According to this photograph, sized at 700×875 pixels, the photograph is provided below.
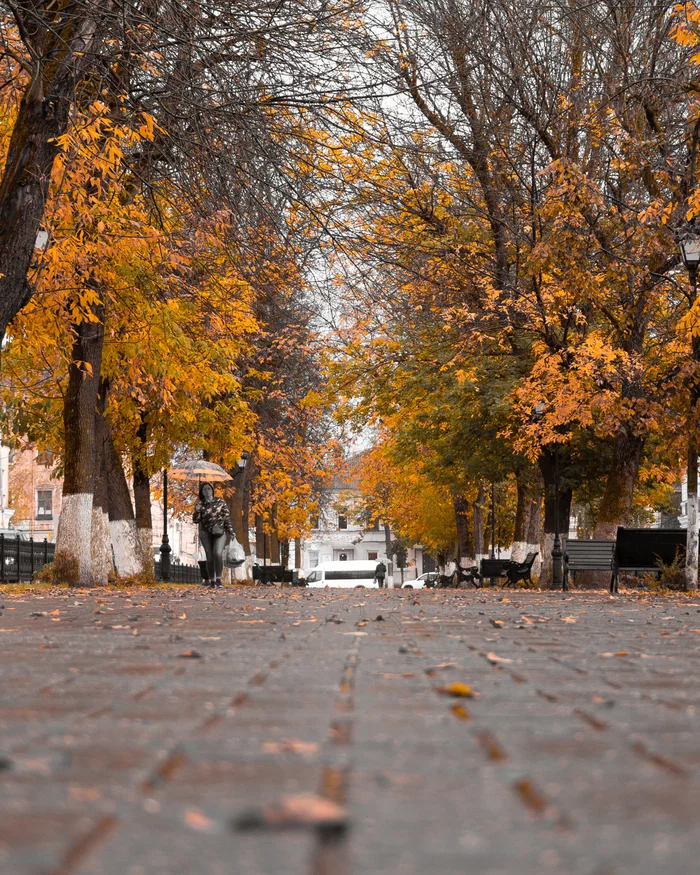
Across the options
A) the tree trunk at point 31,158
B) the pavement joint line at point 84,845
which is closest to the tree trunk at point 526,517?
the tree trunk at point 31,158

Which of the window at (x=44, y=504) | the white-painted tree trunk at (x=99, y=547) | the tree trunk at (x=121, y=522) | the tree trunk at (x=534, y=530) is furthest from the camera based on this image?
the window at (x=44, y=504)

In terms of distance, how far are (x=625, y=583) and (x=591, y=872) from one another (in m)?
24.3

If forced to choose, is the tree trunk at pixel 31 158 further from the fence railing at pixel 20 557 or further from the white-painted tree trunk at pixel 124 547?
the white-painted tree trunk at pixel 124 547

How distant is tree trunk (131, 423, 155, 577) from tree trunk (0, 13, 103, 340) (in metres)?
14.2

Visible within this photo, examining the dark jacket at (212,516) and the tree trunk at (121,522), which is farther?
the tree trunk at (121,522)

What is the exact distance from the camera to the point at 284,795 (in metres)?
2.85

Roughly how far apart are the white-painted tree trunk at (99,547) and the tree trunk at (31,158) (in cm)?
850

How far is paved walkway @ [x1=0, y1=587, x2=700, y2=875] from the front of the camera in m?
2.31

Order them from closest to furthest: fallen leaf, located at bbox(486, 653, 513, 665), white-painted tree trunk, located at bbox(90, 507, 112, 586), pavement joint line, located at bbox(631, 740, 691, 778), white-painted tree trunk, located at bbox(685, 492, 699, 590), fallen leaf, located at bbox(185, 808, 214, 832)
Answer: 1. fallen leaf, located at bbox(185, 808, 214, 832)
2. pavement joint line, located at bbox(631, 740, 691, 778)
3. fallen leaf, located at bbox(486, 653, 513, 665)
4. white-painted tree trunk, located at bbox(685, 492, 699, 590)
5. white-painted tree trunk, located at bbox(90, 507, 112, 586)

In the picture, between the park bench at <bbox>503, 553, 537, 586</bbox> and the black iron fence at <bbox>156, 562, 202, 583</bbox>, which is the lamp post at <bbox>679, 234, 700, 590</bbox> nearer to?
the park bench at <bbox>503, 553, 537, 586</bbox>

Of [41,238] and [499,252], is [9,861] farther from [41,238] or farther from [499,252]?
[499,252]

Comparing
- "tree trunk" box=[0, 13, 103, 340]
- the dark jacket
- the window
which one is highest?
"tree trunk" box=[0, 13, 103, 340]

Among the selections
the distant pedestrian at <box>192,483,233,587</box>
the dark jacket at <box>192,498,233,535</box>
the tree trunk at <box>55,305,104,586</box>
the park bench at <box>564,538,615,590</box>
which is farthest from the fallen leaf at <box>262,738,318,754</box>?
the park bench at <box>564,538,615,590</box>

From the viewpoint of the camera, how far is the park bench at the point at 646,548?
68.3 feet
